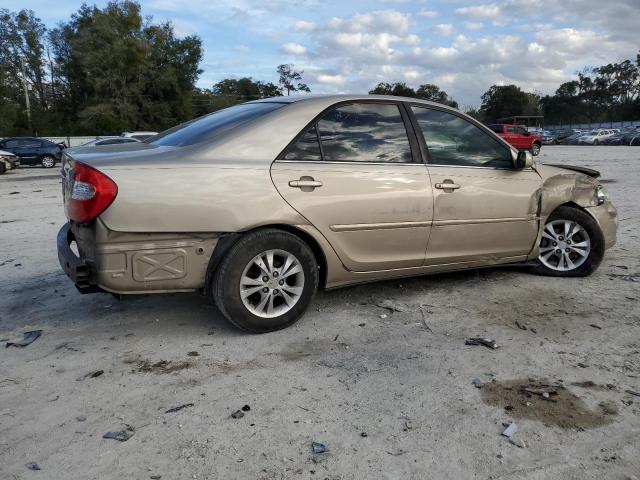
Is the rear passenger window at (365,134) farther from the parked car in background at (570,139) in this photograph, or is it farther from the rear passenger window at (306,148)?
the parked car in background at (570,139)

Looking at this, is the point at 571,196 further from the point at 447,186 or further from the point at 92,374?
the point at 92,374

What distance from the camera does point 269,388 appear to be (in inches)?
119

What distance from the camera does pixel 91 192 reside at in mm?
3219

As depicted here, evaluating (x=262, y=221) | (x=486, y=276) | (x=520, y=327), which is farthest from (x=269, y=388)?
(x=486, y=276)

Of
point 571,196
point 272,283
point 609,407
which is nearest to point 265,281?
point 272,283

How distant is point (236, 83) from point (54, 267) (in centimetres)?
8377

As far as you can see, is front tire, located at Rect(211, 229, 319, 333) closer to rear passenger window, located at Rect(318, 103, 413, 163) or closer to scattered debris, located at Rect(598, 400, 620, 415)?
rear passenger window, located at Rect(318, 103, 413, 163)

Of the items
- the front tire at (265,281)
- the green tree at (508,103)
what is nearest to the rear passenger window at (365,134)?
the front tire at (265,281)

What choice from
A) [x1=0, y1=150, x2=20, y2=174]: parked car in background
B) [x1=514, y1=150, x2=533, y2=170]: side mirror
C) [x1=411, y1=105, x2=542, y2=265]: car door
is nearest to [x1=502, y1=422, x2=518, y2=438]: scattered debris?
[x1=411, y1=105, x2=542, y2=265]: car door

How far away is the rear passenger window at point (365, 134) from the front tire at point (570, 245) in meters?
1.81

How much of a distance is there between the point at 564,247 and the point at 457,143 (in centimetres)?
158

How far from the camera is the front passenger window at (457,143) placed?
432 centimetres

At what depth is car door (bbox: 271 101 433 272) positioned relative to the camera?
3.73 m

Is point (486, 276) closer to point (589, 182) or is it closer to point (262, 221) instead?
point (589, 182)
